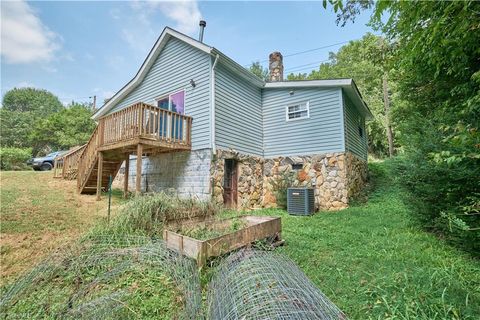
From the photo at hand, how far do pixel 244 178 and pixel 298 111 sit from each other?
324cm

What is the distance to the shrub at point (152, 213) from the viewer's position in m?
3.86

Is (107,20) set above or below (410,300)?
above

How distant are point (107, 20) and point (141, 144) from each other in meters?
4.78

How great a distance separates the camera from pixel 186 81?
859 cm

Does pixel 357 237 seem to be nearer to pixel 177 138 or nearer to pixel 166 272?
pixel 166 272

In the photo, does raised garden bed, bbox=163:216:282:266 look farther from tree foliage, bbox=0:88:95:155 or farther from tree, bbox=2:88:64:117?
tree, bbox=2:88:64:117

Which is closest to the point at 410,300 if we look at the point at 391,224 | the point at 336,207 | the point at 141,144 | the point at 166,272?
the point at 166,272

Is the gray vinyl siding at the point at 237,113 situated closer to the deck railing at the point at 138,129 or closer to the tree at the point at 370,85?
the deck railing at the point at 138,129

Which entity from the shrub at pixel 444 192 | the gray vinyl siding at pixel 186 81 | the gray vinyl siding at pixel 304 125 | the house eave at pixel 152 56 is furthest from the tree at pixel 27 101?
the shrub at pixel 444 192

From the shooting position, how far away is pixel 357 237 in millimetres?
4395

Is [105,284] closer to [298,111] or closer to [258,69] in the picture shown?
[298,111]

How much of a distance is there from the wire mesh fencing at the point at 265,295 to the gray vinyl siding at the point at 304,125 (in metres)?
6.49

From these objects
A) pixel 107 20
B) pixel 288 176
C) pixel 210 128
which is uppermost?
pixel 107 20

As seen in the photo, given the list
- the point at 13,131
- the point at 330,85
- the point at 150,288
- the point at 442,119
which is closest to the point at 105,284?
the point at 150,288
